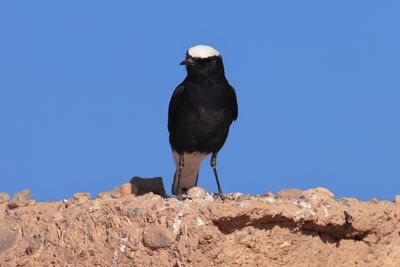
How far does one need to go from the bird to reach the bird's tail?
2 cm

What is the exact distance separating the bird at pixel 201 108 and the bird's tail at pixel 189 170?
0.02 m

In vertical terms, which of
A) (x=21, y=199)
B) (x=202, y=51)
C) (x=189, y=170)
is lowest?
(x=21, y=199)

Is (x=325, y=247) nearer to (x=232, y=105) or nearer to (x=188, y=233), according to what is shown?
(x=188, y=233)

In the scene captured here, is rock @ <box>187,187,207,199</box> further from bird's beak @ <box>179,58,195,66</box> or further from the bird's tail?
the bird's tail

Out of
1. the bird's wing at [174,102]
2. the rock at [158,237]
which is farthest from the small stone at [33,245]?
the bird's wing at [174,102]

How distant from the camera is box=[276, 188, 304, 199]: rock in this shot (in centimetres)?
773

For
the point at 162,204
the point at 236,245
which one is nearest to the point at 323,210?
the point at 236,245

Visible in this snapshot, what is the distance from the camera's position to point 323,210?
25.1ft

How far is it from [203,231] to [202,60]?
104 inches

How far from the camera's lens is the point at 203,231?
277 inches

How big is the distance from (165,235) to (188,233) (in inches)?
7.1

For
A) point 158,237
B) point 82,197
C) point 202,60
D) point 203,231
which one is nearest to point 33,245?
point 82,197

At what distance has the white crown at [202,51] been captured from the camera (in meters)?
9.24

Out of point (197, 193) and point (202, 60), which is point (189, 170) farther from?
point (197, 193)
